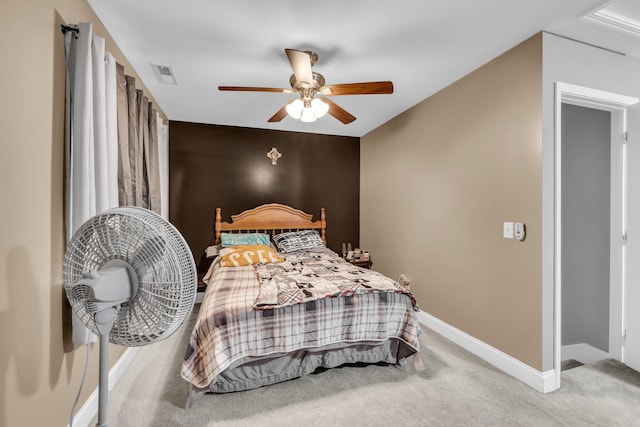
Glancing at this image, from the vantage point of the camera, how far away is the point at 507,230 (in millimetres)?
2230

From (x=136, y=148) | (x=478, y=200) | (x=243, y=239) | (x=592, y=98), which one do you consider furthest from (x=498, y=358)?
(x=136, y=148)

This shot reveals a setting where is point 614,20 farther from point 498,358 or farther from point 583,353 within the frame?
point 583,353

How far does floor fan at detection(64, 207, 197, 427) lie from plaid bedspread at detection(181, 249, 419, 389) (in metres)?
0.79

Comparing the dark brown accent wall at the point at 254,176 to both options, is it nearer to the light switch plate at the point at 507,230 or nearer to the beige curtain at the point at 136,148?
the beige curtain at the point at 136,148

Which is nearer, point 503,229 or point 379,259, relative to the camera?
point 503,229

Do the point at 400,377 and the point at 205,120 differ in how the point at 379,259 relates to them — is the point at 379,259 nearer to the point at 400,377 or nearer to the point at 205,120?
the point at 400,377

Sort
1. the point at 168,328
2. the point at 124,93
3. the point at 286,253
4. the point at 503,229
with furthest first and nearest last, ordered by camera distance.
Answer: the point at 286,253, the point at 503,229, the point at 124,93, the point at 168,328

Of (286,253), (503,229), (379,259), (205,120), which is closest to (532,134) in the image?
(503,229)

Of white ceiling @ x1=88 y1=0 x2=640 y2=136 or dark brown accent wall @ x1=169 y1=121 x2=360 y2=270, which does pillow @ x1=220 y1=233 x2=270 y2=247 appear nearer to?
dark brown accent wall @ x1=169 y1=121 x2=360 y2=270

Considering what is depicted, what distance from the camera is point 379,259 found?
404 cm

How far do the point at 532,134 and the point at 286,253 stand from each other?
2739 mm

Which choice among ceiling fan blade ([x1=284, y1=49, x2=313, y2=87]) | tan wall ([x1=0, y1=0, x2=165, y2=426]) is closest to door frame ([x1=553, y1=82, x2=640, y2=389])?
ceiling fan blade ([x1=284, y1=49, x2=313, y2=87])

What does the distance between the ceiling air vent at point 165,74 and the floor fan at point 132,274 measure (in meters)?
1.92

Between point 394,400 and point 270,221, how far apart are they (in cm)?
276
